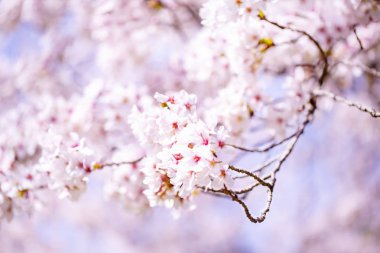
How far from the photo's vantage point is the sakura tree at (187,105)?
197 cm

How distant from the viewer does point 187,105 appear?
6.59 feet

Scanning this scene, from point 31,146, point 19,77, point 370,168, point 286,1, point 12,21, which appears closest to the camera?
point 31,146

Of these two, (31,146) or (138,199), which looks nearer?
(138,199)

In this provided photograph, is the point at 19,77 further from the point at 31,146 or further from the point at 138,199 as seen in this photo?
the point at 138,199

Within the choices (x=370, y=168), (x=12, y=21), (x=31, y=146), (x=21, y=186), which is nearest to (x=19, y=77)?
(x=12, y=21)

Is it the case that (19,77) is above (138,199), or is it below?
below

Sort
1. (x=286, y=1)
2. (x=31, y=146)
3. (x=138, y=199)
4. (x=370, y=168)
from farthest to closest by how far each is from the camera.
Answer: (x=370, y=168) < (x=286, y=1) < (x=31, y=146) < (x=138, y=199)

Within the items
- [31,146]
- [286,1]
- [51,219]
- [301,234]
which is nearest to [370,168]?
[301,234]

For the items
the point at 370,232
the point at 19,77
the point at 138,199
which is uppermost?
the point at 138,199

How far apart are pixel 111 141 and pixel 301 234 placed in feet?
24.6

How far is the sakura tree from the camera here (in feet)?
6.48

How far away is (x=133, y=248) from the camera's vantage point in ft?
41.0

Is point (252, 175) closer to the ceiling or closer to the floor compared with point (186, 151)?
closer to the floor

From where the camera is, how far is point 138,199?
294 centimetres
